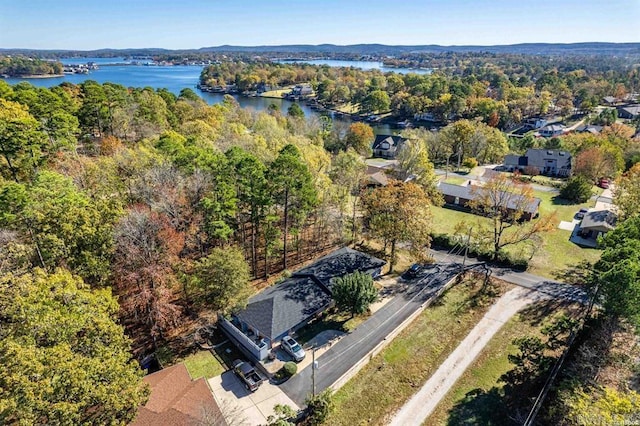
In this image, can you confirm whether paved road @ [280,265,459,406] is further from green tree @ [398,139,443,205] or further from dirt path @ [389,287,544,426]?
green tree @ [398,139,443,205]

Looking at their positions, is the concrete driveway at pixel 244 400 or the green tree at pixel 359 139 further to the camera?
the green tree at pixel 359 139

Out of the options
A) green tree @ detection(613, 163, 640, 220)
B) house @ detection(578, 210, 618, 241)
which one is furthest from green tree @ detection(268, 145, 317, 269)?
green tree @ detection(613, 163, 640, 220)

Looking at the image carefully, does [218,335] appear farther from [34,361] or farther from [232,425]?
[34,361]

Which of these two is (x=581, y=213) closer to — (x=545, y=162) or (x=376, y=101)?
(x=545, y=162)

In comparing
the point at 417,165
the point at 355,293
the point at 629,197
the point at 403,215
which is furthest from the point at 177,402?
the point at 629,197

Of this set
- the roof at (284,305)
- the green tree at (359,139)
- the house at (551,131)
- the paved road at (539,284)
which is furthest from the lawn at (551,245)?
the house at (551,131)

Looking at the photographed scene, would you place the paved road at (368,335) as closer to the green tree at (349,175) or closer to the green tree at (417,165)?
the green tree at (349,175)

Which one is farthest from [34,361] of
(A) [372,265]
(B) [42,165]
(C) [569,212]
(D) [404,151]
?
(C) [569,212]
